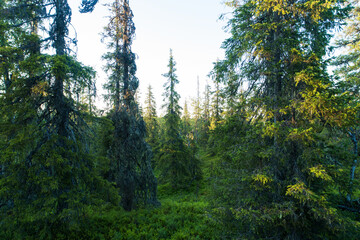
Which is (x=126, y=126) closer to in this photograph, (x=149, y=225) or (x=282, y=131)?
(x=149, y=225)

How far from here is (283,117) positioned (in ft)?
21.6

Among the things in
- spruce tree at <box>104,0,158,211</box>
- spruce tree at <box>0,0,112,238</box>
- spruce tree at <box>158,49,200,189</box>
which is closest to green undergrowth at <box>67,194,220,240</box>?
spruce tree at <box>104,0,158,211</box>

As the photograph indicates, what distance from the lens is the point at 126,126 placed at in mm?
10711


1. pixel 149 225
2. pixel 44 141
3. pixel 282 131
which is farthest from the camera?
pixel 149 225

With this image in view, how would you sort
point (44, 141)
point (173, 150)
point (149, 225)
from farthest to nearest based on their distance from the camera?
point (173, 150), point (149, 225), point (44, 141)

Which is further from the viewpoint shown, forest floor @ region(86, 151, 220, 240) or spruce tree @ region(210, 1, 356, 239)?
forest floor @ region(86, 151, 220, 240)

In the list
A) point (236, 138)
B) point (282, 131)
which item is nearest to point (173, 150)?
point (236, 138)

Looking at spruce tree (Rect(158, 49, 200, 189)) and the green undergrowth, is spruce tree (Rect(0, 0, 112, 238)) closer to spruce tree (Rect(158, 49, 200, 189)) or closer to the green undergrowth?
the green undergrowth

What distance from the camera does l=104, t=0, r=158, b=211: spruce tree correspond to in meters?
10.6

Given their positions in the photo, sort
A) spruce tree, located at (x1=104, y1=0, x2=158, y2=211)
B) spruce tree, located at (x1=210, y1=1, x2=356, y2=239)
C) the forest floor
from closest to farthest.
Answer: spruce tree, located at (x1=210, y1=1, x2=356, y2=239) → the forest floor → spruce tree, located at (x1=104, y1=0, x2=158, y2=211)

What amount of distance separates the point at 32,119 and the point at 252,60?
28.2 feet

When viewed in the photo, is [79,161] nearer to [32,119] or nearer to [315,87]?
[32,119]

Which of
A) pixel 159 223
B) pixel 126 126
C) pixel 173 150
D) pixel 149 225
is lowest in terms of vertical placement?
pixel 159 223

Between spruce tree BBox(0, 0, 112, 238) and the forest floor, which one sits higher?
spruce tree BBox(0, 0, 112, 238)
